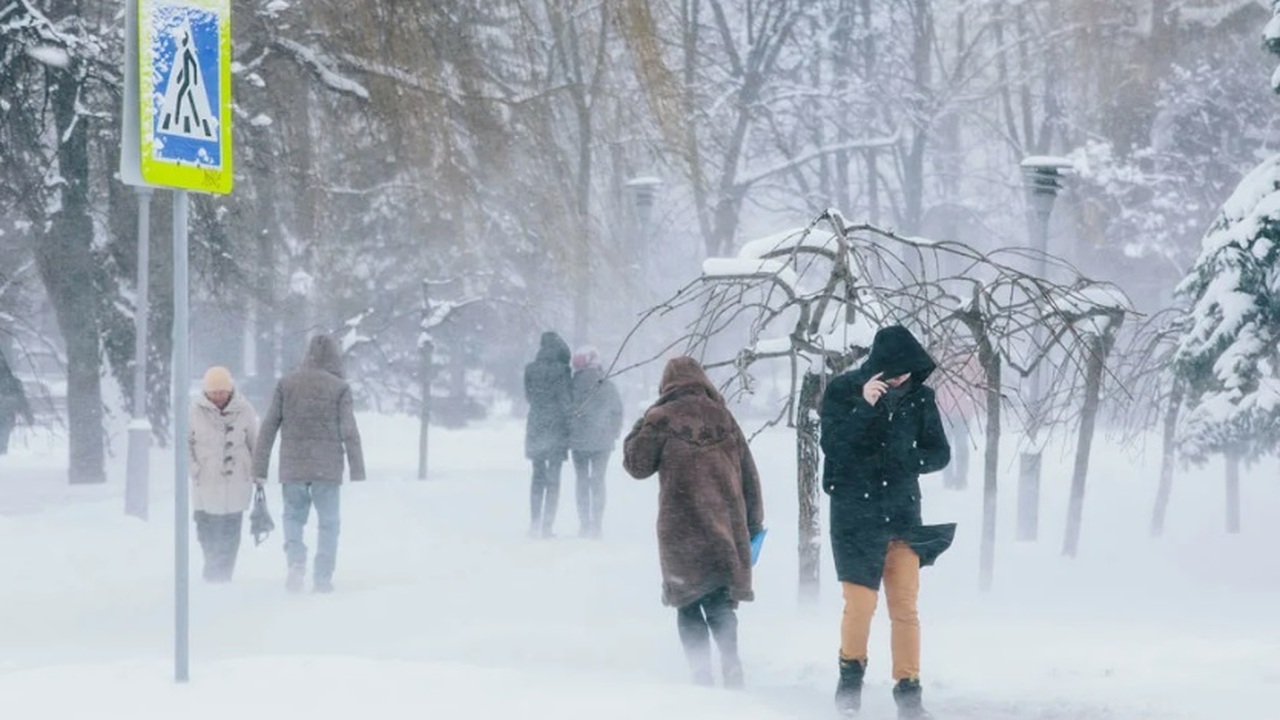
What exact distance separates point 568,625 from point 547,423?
6.49 m

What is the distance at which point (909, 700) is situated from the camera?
8.10 meters

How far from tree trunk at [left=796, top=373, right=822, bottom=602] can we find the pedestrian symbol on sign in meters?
4.86

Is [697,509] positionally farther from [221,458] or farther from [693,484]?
[221,458]

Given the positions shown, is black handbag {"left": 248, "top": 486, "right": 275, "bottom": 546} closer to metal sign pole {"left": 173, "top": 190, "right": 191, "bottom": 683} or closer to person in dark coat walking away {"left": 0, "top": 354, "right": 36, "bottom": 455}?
person in dark coat walking away {"left": 0, "top": 354, "right": 36, "bottom": 455}

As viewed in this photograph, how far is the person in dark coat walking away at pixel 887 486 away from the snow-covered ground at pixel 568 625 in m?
0.56

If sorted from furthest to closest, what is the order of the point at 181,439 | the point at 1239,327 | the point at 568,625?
the point at 1239,327 → the point at 568,625 → the point at 181,439

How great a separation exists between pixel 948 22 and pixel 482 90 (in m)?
30.0

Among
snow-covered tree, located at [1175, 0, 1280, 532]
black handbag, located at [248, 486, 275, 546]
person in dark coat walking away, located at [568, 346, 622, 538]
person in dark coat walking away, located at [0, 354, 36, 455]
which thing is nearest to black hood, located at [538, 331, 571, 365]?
person in dark coat walking away, located at [568, 346, 622, 538]

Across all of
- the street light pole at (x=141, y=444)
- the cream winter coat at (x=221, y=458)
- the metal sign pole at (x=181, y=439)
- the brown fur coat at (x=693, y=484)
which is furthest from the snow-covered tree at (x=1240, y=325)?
the street light pole at (x=141, y=444)

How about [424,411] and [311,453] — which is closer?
[311,453]

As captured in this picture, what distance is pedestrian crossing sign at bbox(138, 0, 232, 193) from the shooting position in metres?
7.50

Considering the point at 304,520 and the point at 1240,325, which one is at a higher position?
the point at 1240,325

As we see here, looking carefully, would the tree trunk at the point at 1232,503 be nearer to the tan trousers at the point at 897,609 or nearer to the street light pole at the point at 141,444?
the street light pole at the point at 141,444

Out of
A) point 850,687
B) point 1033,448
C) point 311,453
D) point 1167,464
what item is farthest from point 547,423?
point 850,687
